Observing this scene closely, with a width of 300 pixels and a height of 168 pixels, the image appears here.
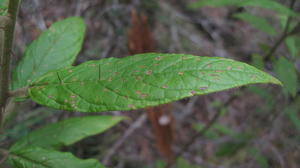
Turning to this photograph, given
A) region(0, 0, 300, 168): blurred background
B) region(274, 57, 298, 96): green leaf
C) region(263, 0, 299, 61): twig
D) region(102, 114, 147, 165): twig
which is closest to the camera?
region(274, 57, 298, 96): green leaf

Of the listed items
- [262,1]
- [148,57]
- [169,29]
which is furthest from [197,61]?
[169,29]

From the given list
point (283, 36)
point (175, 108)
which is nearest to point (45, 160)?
point (283, 36)

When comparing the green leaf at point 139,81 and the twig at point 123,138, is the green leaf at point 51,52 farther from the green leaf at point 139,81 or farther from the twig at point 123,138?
the twig at point 123,138

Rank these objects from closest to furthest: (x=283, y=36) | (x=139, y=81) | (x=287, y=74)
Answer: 1. (x=139, y=81)
2. (x=287, y=74)
3. (x=283, y=36)

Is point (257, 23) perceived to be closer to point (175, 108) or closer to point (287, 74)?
point (287, 74)

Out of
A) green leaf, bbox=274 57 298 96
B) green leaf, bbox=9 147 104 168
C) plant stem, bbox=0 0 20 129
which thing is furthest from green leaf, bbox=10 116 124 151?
green leaf, bbox=274 57 298 96

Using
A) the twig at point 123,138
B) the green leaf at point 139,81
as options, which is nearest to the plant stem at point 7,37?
the green leaf at point 139,81

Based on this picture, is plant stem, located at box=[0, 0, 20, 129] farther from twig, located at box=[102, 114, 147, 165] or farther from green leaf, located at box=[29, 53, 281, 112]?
twig, located at box=[102, 114, 147, 165]
